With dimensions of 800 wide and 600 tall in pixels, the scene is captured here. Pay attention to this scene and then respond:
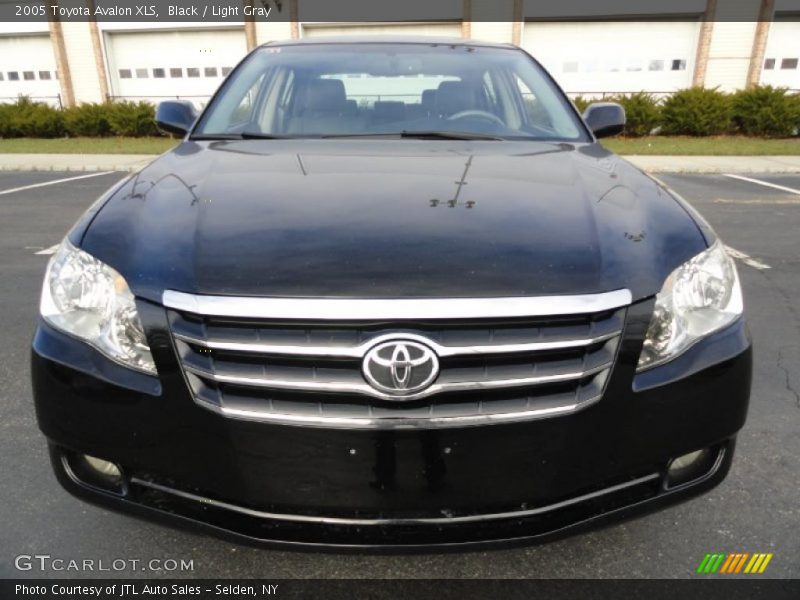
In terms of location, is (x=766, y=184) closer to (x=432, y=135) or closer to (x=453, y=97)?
(x=453, y=97)

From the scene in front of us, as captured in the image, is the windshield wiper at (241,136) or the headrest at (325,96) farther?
the headrest at (325,96)

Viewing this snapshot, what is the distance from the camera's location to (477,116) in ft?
9.49

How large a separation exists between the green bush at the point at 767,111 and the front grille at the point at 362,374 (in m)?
17.5

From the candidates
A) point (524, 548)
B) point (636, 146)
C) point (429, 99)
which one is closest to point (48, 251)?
point (429, 99)

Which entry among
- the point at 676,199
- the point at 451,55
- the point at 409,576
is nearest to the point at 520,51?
the point at 451,55

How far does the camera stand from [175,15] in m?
22.6

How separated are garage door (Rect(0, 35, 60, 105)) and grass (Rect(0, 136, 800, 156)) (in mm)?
7864

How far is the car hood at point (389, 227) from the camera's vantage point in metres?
1.53

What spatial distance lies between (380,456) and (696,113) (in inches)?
675

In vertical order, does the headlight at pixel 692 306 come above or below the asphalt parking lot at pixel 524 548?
above

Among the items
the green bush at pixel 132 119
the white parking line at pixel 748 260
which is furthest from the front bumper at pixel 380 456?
the green bush at pixel 132 119

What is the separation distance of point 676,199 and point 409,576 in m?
1.47

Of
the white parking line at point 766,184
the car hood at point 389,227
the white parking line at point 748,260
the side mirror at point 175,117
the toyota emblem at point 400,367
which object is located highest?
the side mirror at point 175,117

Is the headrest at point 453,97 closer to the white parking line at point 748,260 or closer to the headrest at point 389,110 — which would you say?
the headrest at point 389,110
